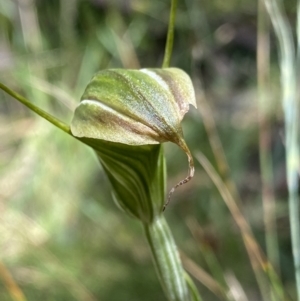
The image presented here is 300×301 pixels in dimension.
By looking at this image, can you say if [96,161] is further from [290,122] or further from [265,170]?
[290,122]

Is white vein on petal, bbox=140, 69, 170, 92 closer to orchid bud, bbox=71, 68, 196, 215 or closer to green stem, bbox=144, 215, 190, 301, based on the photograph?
orchid bud, bbox=71, 68, 196, 215

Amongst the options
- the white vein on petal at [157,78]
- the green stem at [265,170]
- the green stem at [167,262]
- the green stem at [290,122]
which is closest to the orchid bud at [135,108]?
the white vein on petal at [157,78]

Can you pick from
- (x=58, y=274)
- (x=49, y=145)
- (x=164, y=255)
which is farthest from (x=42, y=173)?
(x=164, y=255)

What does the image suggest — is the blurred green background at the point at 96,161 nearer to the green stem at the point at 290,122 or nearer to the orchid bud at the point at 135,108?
the green stem at the point at 290,122

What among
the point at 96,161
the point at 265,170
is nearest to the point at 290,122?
the point at 265,170

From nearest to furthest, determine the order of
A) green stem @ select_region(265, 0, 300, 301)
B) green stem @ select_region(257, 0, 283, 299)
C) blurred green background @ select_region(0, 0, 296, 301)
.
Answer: green stem @ select_region(265, 0, 300, 301) < green stem @ select_region(257, 0, 283, 299) < blurred green background @ select_region(0, 0, 296, 301)

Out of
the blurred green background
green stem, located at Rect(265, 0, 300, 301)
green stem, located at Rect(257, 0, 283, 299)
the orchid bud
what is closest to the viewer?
the orchid bud

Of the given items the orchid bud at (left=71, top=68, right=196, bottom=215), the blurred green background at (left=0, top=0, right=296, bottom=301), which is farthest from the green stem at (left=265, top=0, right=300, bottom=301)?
the orchid bud at (left=71, top=68, right=196, bottom=215)
